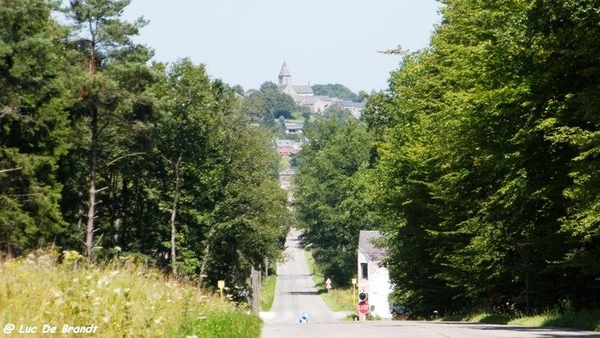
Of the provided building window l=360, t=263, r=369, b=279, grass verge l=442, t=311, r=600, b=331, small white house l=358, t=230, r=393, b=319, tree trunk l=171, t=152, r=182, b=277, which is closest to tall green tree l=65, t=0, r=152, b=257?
tree trunk l=171, t=152, r=182, b=277

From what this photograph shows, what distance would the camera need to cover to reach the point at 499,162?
31562mm

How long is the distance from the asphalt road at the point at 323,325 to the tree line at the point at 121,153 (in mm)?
6541

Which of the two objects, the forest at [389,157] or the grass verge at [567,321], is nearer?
the grass verge at [567,321]

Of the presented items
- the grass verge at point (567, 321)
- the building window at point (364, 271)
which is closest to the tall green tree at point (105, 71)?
the grass verge at point (567, 321)

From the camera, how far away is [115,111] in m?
60.9

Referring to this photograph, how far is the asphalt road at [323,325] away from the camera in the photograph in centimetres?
2167

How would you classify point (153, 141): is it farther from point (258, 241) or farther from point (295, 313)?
point (295, 313)

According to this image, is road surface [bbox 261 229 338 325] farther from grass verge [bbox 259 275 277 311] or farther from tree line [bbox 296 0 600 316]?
tree line [bbox 296 0 600 316]

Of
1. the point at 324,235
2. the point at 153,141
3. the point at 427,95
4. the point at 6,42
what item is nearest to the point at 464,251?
the point at 427,95

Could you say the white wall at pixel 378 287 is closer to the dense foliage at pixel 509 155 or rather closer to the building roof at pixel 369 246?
the building roof at pixel 369 246

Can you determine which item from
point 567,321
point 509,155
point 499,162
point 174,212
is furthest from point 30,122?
point 567,321

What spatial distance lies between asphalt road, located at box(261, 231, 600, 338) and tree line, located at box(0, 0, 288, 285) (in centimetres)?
654

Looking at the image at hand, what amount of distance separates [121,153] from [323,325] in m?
41.6

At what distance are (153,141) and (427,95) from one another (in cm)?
2003
